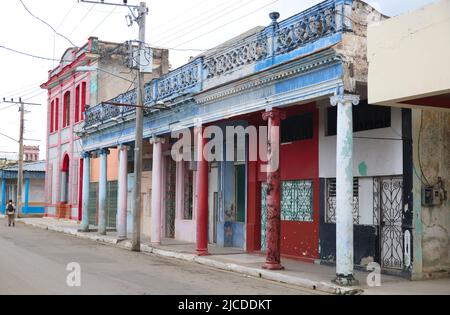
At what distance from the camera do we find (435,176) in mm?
12406

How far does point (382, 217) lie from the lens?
42.7 ft

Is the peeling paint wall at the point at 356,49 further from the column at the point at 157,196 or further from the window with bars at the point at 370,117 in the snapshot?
the column at the point at 157,196

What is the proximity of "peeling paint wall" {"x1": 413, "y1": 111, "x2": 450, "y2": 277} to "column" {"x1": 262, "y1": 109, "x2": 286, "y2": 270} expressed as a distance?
10.2 feet

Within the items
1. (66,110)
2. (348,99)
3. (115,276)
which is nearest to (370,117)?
(348,99)

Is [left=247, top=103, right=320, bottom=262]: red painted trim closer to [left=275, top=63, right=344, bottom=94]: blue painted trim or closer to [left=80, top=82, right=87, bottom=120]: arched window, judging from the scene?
[left=275, top=63, right=344, bottom=94]: blue painted trim

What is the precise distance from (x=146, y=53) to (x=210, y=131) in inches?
161

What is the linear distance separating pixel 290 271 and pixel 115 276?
3.92m

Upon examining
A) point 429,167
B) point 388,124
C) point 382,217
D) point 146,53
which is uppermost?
point 146,53

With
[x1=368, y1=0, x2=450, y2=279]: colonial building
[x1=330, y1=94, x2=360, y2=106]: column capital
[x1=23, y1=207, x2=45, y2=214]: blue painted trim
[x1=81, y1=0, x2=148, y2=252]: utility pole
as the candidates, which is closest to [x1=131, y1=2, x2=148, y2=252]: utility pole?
[x1=81, y1=0, x2=148, y2=252]: utility pole

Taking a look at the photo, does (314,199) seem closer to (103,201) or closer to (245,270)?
(245,270)

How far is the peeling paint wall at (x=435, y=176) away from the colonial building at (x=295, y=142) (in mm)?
442

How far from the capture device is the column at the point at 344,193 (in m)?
11.0
